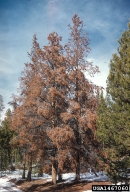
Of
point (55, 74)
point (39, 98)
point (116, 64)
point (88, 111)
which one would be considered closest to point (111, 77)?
point (116, 64)

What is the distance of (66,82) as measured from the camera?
14.2 meters

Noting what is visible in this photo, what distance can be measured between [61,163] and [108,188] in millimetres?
3273

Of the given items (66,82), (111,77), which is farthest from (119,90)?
(66,82)

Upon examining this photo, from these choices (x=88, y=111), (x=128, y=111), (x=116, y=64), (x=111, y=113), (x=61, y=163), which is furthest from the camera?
(x=88, y=111)

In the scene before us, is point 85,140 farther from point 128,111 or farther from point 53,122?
point 128,111

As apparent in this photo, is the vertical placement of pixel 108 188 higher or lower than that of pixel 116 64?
lower

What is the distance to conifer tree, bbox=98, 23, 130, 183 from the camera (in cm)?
1011

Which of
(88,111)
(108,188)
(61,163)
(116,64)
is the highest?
(116,64)

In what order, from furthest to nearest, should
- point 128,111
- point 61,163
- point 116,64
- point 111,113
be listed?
1. point 61,163
2. point 116,64
3. point 111,113
4. point 128,111

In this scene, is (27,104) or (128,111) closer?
(128,111)

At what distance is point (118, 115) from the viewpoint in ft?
33.6

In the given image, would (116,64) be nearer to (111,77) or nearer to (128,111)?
(111,77)

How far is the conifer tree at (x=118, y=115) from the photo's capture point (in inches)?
398

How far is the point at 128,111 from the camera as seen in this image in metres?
9.77
